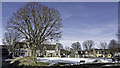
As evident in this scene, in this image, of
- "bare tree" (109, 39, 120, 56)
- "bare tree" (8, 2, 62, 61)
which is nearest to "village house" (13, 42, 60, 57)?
"bare tree" (109, 39, 120, 56)

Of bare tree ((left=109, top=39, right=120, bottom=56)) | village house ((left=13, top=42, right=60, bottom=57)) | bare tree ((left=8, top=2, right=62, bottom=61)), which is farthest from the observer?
village house ((left=13, top=42, right=60, bottom=57))

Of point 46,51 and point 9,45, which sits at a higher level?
point 9,45

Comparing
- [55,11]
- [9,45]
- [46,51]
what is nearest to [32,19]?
[55,11]

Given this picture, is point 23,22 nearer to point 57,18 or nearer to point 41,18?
point 41,18

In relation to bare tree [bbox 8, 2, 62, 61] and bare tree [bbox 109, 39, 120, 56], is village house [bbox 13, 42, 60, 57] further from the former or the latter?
bare tree [bbox 8, 2, 62, 61]

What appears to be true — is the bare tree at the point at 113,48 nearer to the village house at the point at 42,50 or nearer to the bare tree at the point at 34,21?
the village house at the point at 42,50

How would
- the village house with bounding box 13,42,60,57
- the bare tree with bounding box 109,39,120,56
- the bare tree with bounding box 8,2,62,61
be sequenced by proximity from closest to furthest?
the bare tree with bounding box 8,2,62,61
the bare tree with bounding box 109,39,120,56
the village house with bounding box 13,42,60,57

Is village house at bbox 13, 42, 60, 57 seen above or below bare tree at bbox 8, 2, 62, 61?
below

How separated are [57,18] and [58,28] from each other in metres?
2.23

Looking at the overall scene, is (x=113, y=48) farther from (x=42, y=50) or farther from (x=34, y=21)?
(x=34, y=21)

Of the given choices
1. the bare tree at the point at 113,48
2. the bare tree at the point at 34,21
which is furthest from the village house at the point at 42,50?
the bare tree at the point at 34,21

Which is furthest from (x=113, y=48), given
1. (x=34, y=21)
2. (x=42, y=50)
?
(x=34, y=21)

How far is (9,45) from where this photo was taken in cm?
4616

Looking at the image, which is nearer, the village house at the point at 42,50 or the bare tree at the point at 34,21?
the bare tree at the point at 34,21
